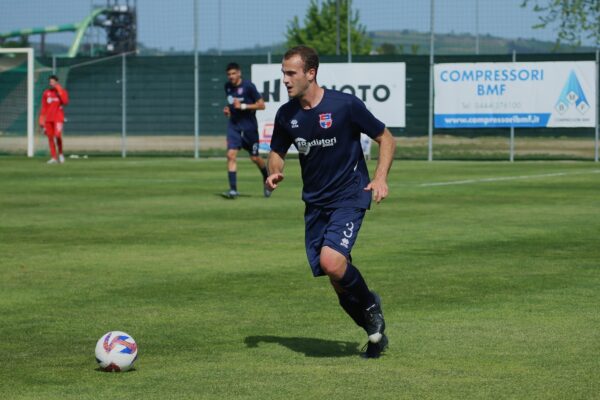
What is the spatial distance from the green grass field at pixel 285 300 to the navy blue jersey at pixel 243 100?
149cm

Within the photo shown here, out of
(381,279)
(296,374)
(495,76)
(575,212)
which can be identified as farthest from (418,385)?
(495,76)

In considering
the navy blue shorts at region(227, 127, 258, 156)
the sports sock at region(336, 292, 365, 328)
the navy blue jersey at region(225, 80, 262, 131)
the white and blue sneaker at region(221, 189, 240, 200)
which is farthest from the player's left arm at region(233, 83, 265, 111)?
the sports sock at region(336, 292, 365, 328)

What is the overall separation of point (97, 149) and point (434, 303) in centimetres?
3091

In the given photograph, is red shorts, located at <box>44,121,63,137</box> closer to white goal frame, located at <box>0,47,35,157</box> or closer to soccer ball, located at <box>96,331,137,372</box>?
white goal frame, located at <box>0,47,35,157</box>

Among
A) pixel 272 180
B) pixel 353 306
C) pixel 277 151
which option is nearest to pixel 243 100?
pixel 277 151

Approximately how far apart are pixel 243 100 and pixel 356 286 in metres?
13.9

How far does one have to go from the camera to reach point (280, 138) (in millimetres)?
8609

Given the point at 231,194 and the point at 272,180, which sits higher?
the point at 272,180

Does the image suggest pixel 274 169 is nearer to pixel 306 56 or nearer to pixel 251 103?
pixel 306 56

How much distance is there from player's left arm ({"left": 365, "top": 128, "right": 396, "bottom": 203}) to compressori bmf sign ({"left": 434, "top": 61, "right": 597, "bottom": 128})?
1047 inches

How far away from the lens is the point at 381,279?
38.1 feet

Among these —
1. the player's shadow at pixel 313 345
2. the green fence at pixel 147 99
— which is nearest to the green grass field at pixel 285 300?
the player's shadow at pixel 313 345

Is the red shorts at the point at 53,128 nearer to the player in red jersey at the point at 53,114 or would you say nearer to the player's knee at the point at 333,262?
the player in red jersey at the point at 53,114

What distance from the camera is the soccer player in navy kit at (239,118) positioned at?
21500 millimetres
